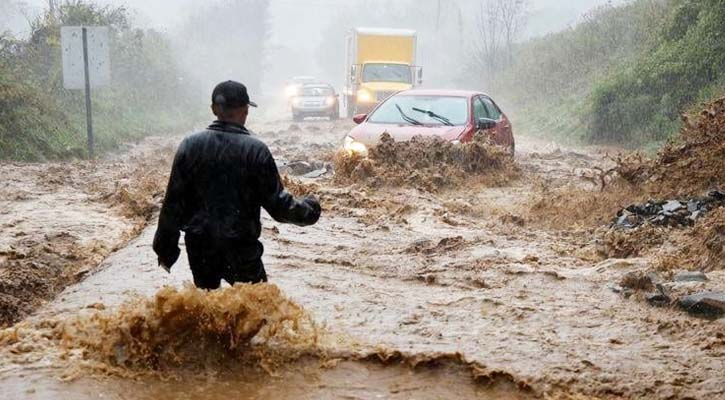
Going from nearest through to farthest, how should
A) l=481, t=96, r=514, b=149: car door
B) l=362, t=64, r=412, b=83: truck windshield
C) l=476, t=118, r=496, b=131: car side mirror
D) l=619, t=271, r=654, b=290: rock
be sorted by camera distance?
l=619, t=271, r=654, b=290: rock < l=476, t=118, r=496, b=131: car side mirror < l=481, t=96, r=514, b=149: car door < l=362, t=64, r=412, b=83: truck windshield

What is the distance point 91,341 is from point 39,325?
0.72 m

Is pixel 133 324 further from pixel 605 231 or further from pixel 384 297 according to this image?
pixel 605 231

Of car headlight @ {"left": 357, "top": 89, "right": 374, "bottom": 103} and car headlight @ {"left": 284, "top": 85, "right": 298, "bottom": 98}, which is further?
car headlight @ {"left": 284, "top": 85, "right": 298, "bottom": 98}

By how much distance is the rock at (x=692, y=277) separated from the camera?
6.06 metres

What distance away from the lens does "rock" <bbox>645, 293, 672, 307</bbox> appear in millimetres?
5645

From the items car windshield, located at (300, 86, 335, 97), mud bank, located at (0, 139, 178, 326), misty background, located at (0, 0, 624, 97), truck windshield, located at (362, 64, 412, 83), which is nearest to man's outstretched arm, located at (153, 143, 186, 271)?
mud bank, located at (0, 139, 178, 326)

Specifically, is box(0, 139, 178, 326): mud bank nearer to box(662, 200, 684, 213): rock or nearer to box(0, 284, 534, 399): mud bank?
box(0, 284, 534, 399): mud bank

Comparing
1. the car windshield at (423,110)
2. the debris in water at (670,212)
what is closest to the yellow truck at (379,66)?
the car windshield at (423,110)

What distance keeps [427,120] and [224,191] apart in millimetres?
8510

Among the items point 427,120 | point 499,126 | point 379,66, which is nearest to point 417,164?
point 427,120

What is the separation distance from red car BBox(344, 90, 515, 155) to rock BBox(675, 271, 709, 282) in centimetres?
575

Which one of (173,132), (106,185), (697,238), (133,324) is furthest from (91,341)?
(173,132)

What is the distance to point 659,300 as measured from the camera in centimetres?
569

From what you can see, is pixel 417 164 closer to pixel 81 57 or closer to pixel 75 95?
pixel 81 57
